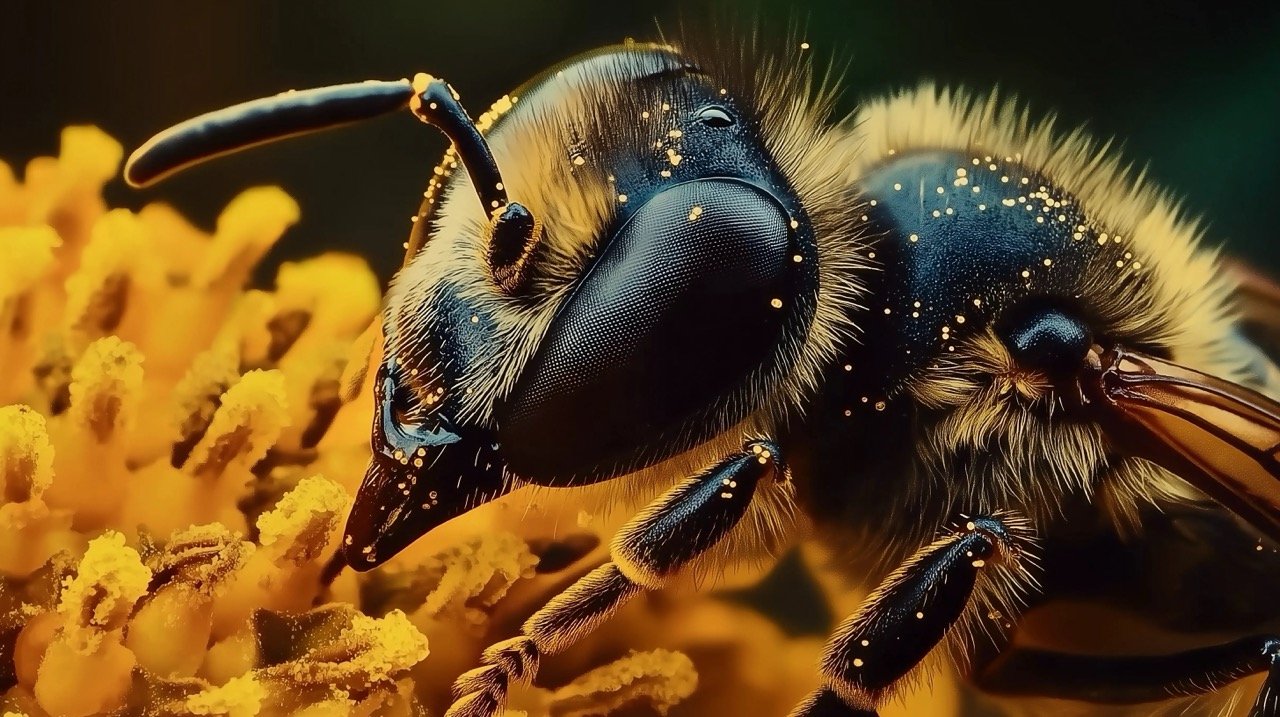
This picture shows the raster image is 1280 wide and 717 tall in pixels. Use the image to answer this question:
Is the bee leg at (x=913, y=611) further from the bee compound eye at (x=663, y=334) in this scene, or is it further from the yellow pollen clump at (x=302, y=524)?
the yellow pollen clump at (x=302, y=524)

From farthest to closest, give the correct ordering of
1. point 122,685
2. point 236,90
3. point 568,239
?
point 236,90 < point 122,685 < point 568,239

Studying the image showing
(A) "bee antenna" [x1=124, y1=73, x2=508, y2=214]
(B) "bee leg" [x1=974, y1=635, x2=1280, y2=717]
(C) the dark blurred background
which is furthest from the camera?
(C) the dark blurred background

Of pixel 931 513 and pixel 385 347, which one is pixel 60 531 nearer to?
pixel 385 347

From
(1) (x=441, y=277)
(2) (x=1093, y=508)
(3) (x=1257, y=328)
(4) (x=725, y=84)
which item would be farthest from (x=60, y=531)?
(3) (x=1257, y=328)

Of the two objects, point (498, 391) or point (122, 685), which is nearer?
point (498, 391)

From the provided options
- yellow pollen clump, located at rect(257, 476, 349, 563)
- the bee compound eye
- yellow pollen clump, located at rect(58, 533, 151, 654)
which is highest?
the bee compound eye

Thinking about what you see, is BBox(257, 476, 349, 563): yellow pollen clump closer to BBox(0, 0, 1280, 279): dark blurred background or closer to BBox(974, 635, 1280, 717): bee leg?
BBox(0, 0, 1280, 279): dark blurred background

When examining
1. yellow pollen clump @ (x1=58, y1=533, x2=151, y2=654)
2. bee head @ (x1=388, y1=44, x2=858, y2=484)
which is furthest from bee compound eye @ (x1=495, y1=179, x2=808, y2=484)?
yellow pollen clump @ (x1=58, y1=533, x2=151, y2=654)

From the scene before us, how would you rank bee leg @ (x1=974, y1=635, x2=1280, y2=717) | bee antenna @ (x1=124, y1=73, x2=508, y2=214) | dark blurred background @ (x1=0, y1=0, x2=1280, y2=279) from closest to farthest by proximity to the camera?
1. bee antenna @ (x1=124, y1=73, x2=508, y2=214)
2. bee leg @ (x1=974, y1=635, x2=1280, y2=717)
3. dark blurred background @ (x1=0, y1=0, x2=1280, y2=279)
